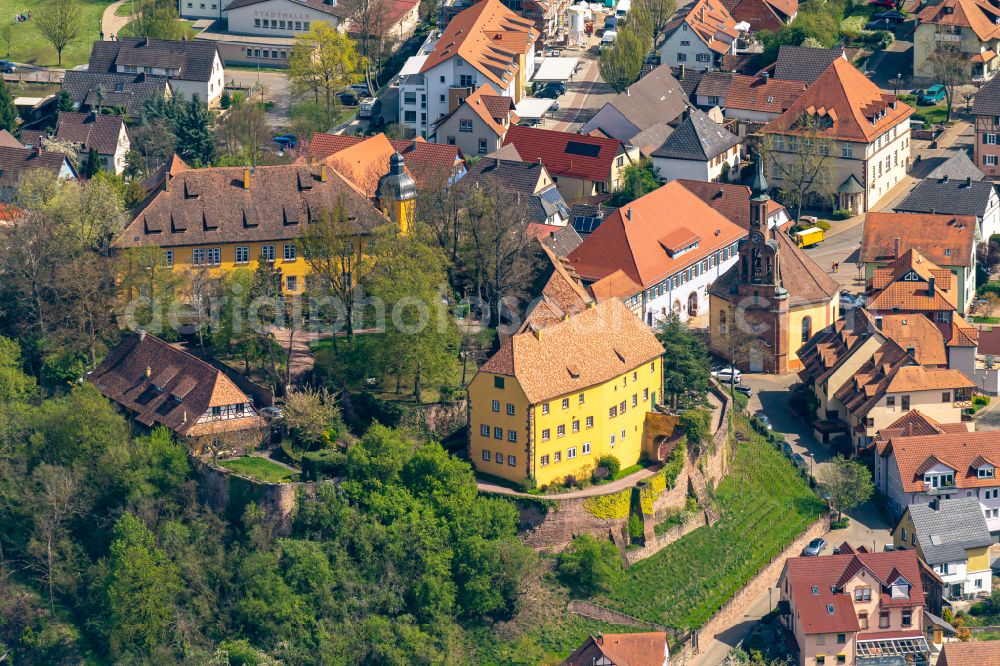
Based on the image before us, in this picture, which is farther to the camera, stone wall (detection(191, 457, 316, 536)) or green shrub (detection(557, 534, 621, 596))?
green shrub (detection(557, 534, 621, 596))

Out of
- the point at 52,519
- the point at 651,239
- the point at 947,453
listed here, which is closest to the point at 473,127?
the point at 651,239

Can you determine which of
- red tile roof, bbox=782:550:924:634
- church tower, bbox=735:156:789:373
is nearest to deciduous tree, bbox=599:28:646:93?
church tower, bbox=735:156:789:373

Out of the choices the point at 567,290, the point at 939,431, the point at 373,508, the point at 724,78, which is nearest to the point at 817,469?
the point at 939,431

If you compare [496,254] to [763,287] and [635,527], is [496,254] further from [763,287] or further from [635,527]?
[635,527]

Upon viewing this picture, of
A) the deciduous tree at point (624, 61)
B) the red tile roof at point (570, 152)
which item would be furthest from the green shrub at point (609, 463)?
the deciduous tree at point (624, 61)

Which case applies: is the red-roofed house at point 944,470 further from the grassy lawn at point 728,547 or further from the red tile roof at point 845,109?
the red tile roof at point 845,109

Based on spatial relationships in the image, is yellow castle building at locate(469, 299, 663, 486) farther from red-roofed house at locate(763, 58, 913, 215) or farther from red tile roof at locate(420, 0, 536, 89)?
red tile roof at locate(420, 0, 536, 89)
